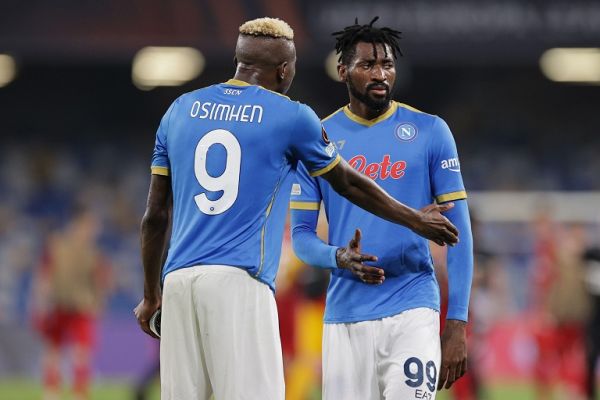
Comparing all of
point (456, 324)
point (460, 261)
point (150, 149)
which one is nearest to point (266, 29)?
point (460, 261)

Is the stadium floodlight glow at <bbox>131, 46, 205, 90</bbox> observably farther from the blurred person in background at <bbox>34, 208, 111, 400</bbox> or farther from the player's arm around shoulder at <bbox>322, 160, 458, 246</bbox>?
the player's arm around shoulder at <bbox>322, 160, 458, 246</bbox>

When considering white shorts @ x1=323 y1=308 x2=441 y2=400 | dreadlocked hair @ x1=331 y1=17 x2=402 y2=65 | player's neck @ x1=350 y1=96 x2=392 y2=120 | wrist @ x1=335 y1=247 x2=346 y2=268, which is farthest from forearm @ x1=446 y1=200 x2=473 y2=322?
dreadlocked hair @ x1=331 y1=17 x2=402 y2=65

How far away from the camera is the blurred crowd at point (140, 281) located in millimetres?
12766

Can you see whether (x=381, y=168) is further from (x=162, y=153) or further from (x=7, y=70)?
(x=7, y=70)

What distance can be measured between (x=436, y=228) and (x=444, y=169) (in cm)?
46

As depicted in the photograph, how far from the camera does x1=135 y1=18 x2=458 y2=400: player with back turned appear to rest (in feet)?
15.6

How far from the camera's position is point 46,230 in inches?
852

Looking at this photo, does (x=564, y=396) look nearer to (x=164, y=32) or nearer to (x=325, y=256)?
(x=164, y=32)

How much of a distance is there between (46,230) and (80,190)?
4.23 ft

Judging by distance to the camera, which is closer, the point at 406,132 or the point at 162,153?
the point at 162,153

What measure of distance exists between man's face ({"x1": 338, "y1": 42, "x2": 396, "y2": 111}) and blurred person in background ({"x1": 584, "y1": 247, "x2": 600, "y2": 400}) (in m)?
8.12

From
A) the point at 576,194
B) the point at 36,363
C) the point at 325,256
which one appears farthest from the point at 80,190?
the point at 325,256

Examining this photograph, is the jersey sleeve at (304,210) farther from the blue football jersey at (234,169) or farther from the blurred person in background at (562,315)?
the blurred person in background at (562,315)

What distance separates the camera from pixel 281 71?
5.07 metres
